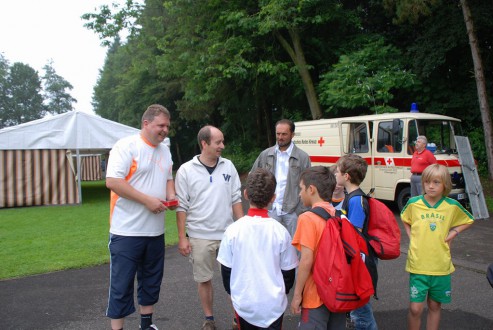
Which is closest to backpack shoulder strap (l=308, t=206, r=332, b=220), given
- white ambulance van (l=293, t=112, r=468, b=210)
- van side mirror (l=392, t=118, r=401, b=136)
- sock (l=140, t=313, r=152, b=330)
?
sock (l=140, t=313, r=152, b=330)

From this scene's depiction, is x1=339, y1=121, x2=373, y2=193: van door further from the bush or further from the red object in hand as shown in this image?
the bush

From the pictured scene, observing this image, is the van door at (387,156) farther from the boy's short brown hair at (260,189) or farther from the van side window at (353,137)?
the boy's short brown hair at (260,189)

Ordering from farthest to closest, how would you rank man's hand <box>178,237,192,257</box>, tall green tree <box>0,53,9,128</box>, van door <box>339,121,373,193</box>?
tall green tree <box>0,53,9,128</box> < van door <box>339,121,373,193</box> < man's hand <box>178,237,192,257</box>

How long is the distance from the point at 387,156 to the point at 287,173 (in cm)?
636

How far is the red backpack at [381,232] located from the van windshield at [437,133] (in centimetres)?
731

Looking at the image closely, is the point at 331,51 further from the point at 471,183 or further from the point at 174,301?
the point at 174,301

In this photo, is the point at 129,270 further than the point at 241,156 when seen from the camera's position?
No

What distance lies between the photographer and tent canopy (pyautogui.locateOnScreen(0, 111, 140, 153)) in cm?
1370

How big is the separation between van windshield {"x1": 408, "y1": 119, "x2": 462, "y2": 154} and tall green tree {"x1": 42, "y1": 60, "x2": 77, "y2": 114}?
3660 inches

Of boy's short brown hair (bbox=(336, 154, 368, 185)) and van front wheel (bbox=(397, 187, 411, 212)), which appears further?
van front wheel (bbox=(397, 187, 411, 212))

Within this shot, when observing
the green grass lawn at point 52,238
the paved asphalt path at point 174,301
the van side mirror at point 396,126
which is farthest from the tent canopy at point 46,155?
the paved asphalt path at point 174,301

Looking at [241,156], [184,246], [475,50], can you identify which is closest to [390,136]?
[475,50]

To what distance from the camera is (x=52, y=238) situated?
334 inches

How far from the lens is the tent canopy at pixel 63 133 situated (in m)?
13.7
